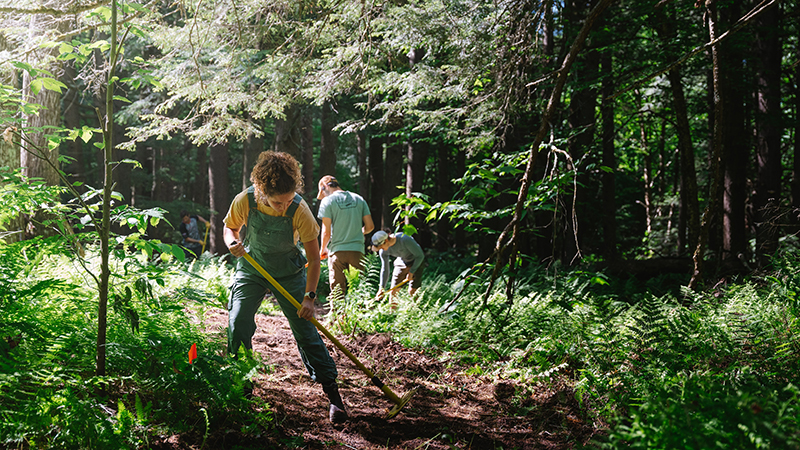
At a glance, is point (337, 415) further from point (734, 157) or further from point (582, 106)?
point (734, 157)

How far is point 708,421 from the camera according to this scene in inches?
81.4

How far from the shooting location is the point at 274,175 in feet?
11.5

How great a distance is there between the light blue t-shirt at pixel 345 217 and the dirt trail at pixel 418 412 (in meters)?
2.29

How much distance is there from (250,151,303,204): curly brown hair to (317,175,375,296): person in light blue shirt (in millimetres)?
3460

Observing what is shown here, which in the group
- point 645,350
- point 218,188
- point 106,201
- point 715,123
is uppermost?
point 715,123

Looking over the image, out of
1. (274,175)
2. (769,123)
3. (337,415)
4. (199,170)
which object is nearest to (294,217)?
(274,175)

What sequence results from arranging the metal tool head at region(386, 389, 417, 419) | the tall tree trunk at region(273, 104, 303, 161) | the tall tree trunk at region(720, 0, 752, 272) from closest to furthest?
the metal tool head at region(386, 389, 417, 419)
the tall tree trunk at region(720, 0, 752, 272)
the tall tree trunk at region(273, 104, 303, 161)

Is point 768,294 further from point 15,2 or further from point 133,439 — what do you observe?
point 15,2

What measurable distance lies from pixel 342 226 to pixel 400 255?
1009mm

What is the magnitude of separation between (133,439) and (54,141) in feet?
7.01

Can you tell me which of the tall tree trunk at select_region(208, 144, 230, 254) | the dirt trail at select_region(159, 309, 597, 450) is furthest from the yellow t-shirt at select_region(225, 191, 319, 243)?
the tall tree trunk at select_region(208, 144, 230, 254)

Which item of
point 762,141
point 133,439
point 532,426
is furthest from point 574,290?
point 762,141

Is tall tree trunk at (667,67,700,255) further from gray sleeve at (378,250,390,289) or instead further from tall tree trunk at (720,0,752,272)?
gray sleeve at (378,250,390,289)

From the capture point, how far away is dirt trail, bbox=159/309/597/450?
3506 mm
